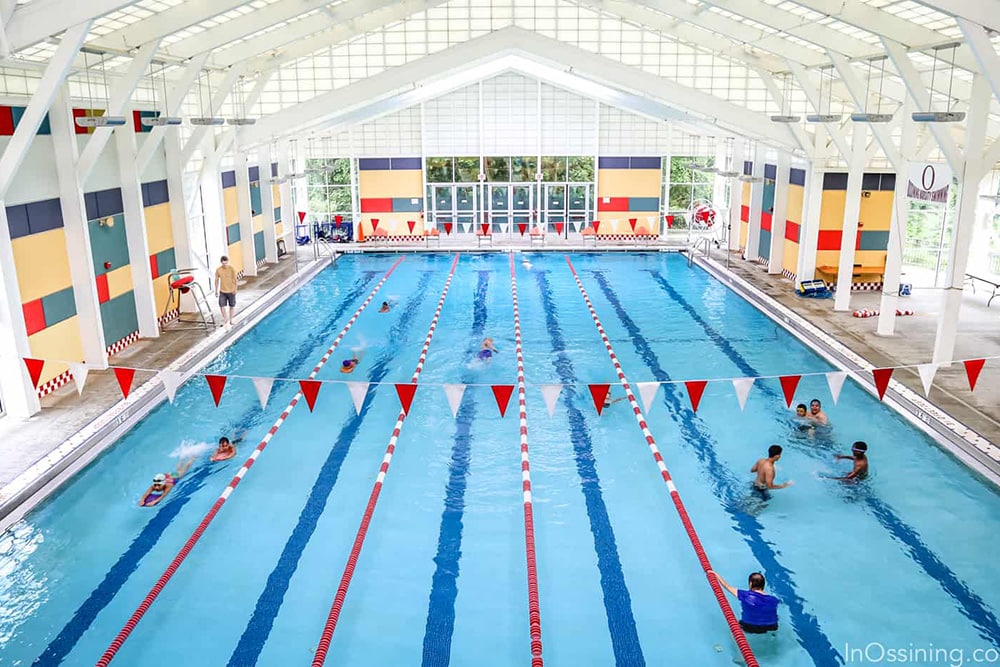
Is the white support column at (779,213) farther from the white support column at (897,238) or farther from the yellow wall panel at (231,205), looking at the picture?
the yellow wall panel at (231,205)

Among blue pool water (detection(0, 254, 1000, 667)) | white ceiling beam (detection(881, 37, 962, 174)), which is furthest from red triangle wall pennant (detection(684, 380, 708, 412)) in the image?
white ceiling beam (detection(881, 37, 962, 174))

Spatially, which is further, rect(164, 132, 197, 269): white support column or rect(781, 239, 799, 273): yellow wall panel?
rect(781, 239, 799, 273): yellow wall panel

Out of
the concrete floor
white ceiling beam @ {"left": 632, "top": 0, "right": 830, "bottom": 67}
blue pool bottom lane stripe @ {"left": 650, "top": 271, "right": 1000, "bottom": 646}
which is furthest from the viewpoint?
white ceiling beam @ {"left": 632, "top": 0, "right": 830, "bottom": 67}

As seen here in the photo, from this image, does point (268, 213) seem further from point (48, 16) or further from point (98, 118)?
point (48, 16)

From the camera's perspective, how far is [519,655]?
20.6 ft

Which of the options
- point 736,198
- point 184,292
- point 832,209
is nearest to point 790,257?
point 832,209

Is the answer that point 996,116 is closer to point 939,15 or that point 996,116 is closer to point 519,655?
point 939,15

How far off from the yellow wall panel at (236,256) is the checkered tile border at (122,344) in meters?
5.56

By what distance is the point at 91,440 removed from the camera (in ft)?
31.3

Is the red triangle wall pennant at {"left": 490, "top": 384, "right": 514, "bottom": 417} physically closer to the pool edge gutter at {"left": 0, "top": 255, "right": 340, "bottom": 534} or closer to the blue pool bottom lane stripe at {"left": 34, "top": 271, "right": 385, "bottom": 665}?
the blue pool bottom lane stripe at {"left": 34, "top": 271, "right": 385, "bottom": 665}

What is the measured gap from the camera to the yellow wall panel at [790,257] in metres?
19.6

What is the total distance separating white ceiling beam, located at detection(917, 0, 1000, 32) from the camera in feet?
26.6

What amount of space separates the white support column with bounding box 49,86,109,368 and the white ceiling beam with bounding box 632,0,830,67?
9.85m

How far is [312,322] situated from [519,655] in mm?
11588
